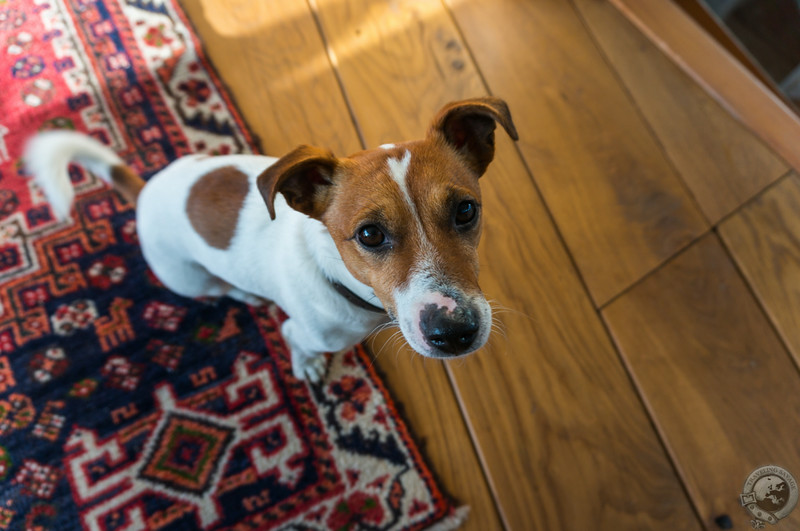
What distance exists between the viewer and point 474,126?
52.6 inches

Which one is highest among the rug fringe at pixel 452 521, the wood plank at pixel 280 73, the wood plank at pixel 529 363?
the wood plank at pixel 280 73

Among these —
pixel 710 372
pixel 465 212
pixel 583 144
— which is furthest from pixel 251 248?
pixel 710 372

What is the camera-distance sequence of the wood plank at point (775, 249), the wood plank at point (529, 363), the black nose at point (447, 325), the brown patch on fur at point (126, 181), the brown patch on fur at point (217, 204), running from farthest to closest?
1. the wood plank at point (775, 249)
2. the wood plank at point (529, 363)
3. the brown patch on fur at point (126, 181)
4. the brown patch on fur at point (217, 204)
5. the black nose at point (447, 325)

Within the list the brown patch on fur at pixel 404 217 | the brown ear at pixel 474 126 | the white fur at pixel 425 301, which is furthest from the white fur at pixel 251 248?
the brown ear at pixel 474 126

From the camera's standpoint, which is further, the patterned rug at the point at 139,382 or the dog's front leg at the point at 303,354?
the patterned rug at the point at 139,382

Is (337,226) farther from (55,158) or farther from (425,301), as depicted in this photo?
(55,158)

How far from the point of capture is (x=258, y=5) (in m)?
2.34

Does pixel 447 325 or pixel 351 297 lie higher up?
pixel 351 297

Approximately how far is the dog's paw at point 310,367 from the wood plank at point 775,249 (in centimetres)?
177

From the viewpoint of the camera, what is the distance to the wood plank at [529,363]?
1859 mm

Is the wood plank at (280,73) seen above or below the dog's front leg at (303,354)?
above

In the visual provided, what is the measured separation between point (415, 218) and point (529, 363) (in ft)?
3.46

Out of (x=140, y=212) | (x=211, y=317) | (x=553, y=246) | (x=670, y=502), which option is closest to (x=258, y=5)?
(x=140, y=212)

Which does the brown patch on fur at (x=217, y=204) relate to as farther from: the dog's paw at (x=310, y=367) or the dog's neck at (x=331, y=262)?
the dog's paw at (x=310, y=367)
